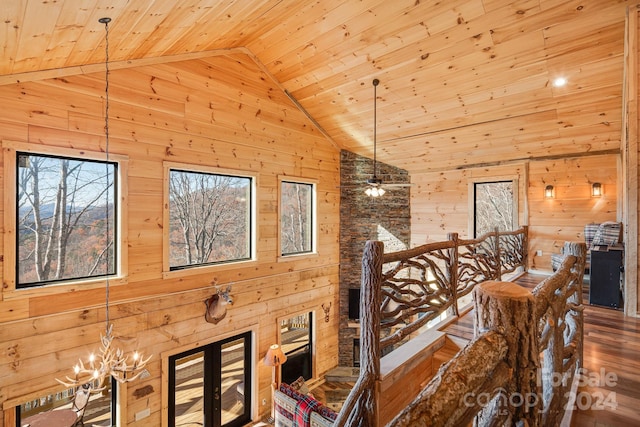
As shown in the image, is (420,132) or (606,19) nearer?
(606,19)

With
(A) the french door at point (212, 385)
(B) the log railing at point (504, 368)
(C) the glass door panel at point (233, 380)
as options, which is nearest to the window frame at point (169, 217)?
(A) the french door at point (212, 385)

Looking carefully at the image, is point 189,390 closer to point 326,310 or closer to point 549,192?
point 326,310

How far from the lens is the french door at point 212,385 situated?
14.9 feet

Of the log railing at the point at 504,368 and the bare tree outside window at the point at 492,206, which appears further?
the bare tree outside window at the point at 492,206

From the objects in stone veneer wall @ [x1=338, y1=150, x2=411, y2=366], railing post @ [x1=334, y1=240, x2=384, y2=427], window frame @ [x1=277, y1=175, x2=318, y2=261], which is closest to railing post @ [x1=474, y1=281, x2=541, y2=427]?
railing post @ [x1=334, y1=240, x2=384, y2=427]

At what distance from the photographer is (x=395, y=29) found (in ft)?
12.8

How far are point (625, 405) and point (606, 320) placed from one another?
201 centimetres

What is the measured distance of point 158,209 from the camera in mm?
4289

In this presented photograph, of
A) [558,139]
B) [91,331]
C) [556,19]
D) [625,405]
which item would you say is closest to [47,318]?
[91,331]

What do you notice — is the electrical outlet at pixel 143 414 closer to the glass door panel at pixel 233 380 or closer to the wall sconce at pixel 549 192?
the glass door panel at pixel 233 380

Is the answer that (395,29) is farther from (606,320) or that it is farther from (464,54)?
(606,320)

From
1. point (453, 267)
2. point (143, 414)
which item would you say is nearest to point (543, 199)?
point (453, 267)

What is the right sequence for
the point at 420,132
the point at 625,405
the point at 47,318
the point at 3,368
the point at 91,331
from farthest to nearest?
1. the point at 420,132
2. the point at 91,331
3. the point at 47,318
4. the point at 3,368
5. the point at 625,405

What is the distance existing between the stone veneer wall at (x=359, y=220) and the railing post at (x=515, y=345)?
6.04m
